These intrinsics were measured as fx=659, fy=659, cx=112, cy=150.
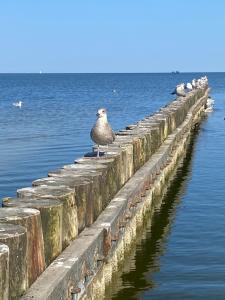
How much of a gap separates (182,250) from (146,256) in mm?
673

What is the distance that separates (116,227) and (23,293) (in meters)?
2.93

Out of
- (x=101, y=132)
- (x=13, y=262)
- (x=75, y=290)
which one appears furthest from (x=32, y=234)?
(x=101, y=132)

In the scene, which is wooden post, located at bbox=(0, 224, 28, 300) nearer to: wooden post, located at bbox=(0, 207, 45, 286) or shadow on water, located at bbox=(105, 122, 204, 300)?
wooden post, located at bbox=(0, 207, 45, 286)

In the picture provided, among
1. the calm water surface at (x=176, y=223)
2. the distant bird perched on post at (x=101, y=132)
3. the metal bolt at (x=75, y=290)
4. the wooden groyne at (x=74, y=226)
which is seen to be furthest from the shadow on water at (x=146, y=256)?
the metal bolt at (x=75, y=290)

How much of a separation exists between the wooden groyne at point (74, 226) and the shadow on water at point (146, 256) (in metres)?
0.18

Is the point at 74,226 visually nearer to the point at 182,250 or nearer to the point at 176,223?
the point at 182,250

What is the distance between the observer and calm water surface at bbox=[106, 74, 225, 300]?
8203 mm

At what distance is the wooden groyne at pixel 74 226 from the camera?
513cm

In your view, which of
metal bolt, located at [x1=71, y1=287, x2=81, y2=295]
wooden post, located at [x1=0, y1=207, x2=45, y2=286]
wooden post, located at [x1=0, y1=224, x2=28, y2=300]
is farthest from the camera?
metal bolt, located at [x1=71, y1=287, x2=81, y2=295]

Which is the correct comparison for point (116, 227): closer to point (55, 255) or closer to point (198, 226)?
point (55, 255)

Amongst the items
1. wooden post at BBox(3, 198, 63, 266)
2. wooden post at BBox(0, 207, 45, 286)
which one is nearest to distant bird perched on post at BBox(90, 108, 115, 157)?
wooden post at BBox(3, 198, 63, 266)

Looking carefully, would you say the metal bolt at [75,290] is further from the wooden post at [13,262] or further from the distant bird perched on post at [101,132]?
the distant bird perched on post at [101,132]

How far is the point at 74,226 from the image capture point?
21.9 ft

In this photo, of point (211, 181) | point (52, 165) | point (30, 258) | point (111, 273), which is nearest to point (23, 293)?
point (30, 258)
